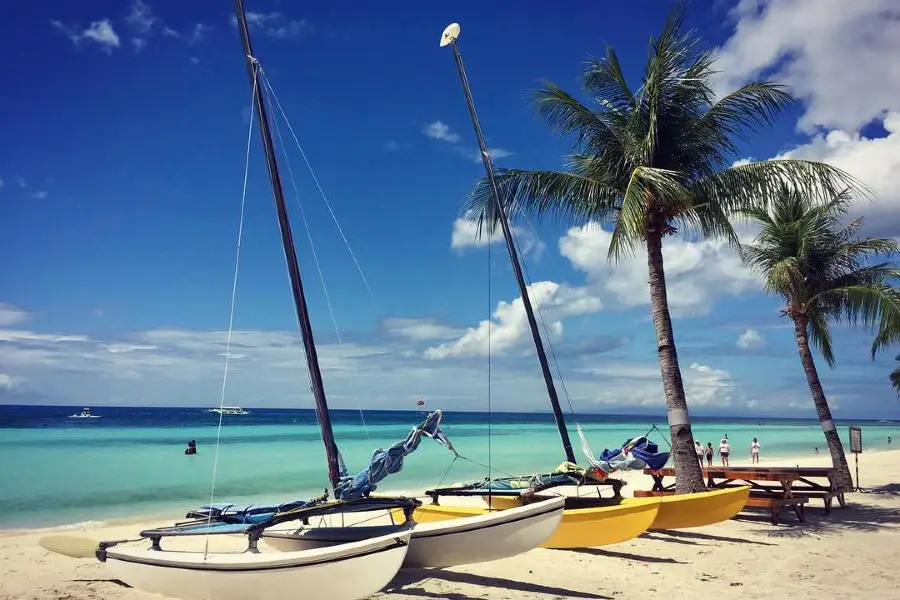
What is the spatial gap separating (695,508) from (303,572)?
6693mm

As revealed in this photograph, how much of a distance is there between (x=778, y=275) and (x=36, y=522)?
19.9 metres

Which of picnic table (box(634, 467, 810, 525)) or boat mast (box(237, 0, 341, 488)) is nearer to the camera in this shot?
boat mast (box(237, 0, 341, 488))

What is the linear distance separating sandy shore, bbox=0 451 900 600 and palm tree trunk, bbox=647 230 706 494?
1.03m

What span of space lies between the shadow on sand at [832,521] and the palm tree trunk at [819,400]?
57.5 inches

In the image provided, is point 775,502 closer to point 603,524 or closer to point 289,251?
point 603,524

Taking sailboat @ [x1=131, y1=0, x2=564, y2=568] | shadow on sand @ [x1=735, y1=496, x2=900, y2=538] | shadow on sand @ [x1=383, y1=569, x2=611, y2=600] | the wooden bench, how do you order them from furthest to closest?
the wooden bench → shadow on sand @ [x1=735, y1=496, x2=900, y2=538] → sailboat @ [x1=131, y1=0, x2=564, y2=568] → shadow on sand @ [x1=383, y1=569, x2=611, y2=600]

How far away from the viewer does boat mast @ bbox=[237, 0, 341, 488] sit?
9.12 meters

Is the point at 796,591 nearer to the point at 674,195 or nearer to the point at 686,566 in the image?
the point at 686,566

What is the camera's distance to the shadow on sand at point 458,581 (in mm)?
7863

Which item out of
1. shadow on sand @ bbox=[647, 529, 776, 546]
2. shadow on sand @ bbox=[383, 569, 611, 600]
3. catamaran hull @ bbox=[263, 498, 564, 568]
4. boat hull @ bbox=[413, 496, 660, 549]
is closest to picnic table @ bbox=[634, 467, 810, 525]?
shadow on sand @ bbox=[647, 529, 776, 546]

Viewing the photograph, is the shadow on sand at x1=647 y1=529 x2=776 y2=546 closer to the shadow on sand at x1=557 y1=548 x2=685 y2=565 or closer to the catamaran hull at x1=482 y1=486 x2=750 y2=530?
the catamaran hull at x1=482 y1=486 x2=750 y2=530

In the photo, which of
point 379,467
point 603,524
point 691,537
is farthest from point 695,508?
point 379,467

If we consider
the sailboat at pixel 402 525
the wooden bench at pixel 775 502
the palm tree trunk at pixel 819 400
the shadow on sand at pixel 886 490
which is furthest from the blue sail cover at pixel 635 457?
the shadow on sand at pixel 886 490

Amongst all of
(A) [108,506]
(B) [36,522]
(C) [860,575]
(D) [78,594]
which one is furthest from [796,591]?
A: (A) [108,506]
